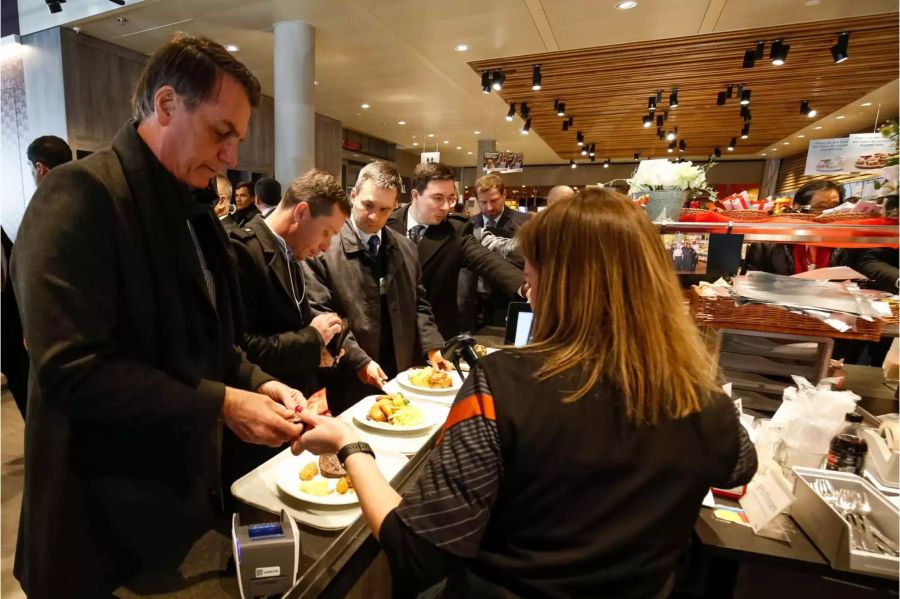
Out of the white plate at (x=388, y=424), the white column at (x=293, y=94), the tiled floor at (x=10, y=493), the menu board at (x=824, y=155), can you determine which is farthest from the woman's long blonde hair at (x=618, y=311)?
the white column at (x=293, y=94)

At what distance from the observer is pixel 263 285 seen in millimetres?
1779

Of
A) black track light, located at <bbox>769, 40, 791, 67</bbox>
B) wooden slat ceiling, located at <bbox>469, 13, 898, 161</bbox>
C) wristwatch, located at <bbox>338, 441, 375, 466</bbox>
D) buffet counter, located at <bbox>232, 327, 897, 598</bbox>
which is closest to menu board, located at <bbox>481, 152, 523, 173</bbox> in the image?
wooden slat ceiling, located at <bbox>469, 13, 898, 161</bbox>

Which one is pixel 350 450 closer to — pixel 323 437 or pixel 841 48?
pixel 323 437

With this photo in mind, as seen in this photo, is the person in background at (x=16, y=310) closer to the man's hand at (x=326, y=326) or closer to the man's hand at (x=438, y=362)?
the man's hand at (x=326, y=326)

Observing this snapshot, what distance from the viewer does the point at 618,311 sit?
848mm

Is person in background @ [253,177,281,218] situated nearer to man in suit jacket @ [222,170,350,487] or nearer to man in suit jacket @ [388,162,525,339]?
man in suit jacket @ [388,162,525,339]

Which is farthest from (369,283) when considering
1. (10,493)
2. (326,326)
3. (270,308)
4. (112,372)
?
(10,493)

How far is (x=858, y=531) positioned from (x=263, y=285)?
73.3 inches

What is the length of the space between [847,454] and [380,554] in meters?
1.32

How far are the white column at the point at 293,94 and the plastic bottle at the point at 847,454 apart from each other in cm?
491

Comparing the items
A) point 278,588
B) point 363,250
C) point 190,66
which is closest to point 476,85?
point 363,250

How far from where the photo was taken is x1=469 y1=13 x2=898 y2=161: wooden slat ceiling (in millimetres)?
4855

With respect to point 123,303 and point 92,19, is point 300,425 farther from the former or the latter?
point 92,19

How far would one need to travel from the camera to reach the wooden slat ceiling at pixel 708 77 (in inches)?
191
